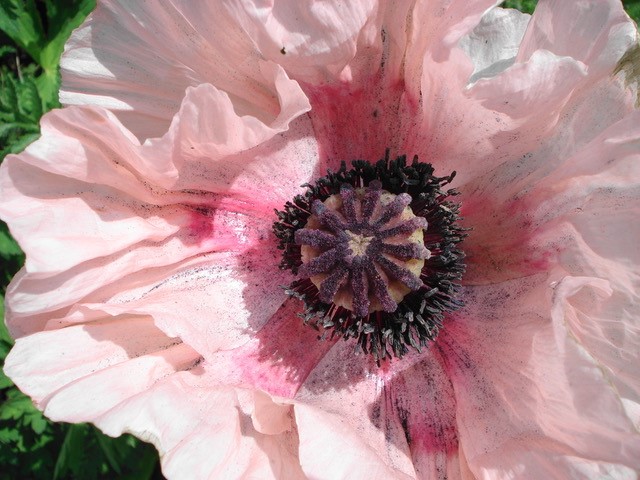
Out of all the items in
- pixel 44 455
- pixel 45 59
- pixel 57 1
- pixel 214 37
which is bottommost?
pixel 44 455

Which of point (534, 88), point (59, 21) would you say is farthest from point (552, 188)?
point (59, 21)

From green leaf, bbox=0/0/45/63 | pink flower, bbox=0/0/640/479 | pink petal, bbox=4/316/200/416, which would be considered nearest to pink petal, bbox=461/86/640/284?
pink flower, bbox=0/0/640/479

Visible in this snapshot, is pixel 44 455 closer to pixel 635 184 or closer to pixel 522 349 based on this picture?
pixel 522 349

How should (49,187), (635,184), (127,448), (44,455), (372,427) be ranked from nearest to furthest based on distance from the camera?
1. (635,184)
2. (49,187)
3. (372,427)
4. (127,448)
5. (44,455)

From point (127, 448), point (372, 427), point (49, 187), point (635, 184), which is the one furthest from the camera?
point (127, 448)

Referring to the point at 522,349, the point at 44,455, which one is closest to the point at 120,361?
the point at 522,349

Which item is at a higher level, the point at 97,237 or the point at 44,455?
the point at 97,237

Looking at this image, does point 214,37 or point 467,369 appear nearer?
point 214,37
